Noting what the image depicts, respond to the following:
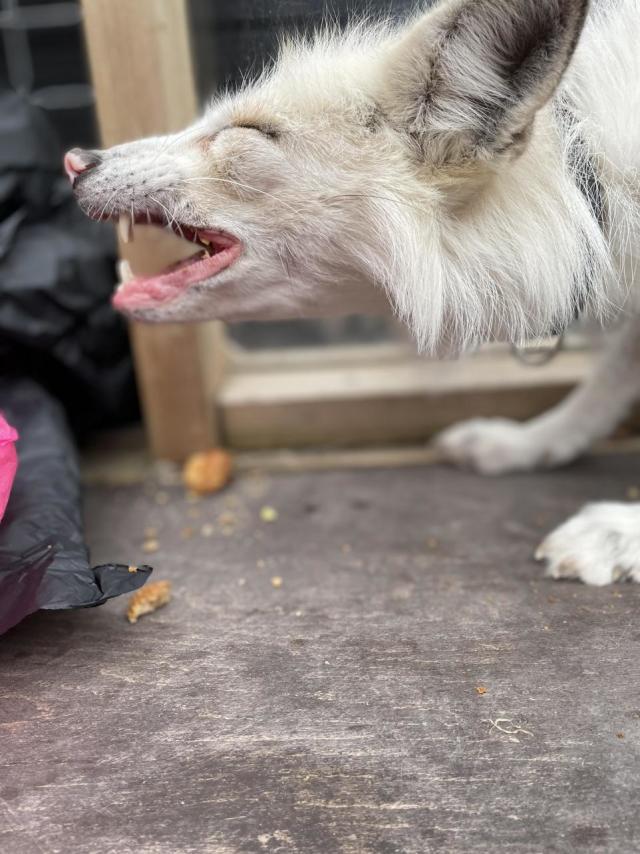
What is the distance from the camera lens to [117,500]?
6.89 ft

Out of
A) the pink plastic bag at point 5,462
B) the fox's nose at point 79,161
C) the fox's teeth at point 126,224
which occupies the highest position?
the fox's nose at point 79,161

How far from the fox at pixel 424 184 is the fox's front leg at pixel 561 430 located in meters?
0.52

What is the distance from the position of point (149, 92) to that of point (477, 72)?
0.89m

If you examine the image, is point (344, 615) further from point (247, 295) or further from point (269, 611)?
point (247, 295)

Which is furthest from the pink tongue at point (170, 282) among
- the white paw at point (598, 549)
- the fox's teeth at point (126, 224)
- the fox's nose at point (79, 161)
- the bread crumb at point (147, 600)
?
the white paw at point (598, 549)

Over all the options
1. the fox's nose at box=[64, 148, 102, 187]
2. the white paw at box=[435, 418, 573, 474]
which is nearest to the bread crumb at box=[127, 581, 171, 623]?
the fox's nose at box=[64, 148, 102, 187]

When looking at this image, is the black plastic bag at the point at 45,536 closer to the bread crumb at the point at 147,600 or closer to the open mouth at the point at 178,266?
the bread crumb at the point at 147,600

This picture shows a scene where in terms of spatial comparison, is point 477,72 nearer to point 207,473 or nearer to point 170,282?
point 170,282

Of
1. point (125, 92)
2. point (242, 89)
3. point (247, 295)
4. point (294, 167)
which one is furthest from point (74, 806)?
point (125, 92)

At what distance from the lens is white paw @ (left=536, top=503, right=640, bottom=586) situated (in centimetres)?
157

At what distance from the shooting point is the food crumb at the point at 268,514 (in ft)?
6.48

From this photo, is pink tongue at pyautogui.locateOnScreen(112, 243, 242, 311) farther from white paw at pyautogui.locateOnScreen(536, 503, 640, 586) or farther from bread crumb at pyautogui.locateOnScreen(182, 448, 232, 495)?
white paw at pyautogui.locateOnScreen(536, 503, 640, 586)

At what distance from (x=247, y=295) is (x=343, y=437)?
0.87m

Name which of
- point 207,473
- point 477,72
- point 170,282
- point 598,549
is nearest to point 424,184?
point 477,72
